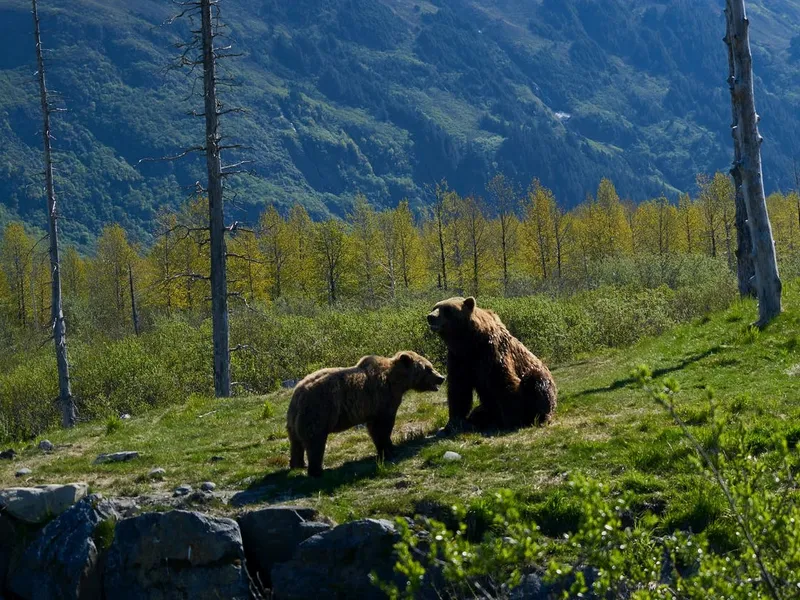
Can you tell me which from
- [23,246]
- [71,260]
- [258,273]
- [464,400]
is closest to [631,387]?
[464,400]

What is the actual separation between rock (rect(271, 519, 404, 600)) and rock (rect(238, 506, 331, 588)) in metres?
0.14

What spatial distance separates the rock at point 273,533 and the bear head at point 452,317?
349 centimetres

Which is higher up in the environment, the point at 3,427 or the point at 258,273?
the point at 258,273

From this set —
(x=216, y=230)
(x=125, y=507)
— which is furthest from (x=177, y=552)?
(x=216, y=230)

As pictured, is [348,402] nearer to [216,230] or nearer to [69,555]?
[69,555]

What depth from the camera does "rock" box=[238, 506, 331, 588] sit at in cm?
1092

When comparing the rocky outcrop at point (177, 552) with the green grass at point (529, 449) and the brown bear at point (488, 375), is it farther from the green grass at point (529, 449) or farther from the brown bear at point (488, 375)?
the brown bear at point (488, 375)

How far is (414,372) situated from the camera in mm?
13047

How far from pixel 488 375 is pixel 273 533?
410cm

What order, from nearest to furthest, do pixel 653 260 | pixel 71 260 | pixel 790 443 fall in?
pixel 790 443
pixel 653 260
pixel 71 260

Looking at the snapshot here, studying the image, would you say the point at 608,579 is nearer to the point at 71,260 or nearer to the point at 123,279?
the point at 123,279

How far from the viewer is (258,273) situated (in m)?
73.9

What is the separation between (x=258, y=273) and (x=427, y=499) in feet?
211

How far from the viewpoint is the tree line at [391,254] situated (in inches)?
2817
